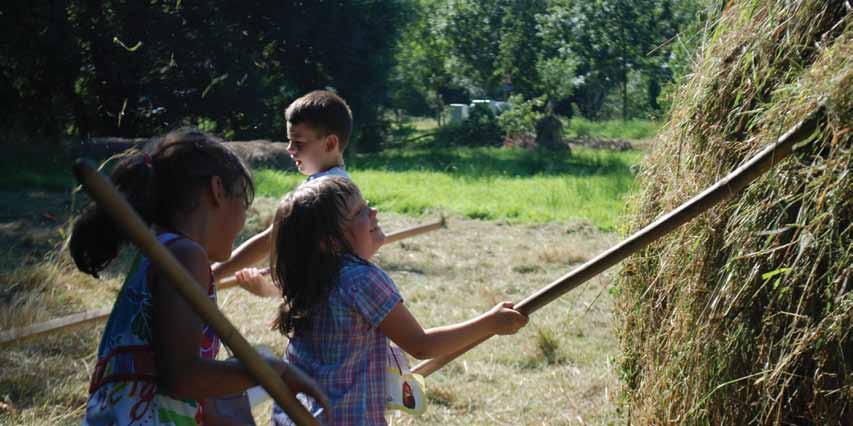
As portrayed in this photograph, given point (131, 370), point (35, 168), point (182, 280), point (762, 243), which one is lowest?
point (35, 168)

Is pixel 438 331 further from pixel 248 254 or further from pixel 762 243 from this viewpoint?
pixel 248 254

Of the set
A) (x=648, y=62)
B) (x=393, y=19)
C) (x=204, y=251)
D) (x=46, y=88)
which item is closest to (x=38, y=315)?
(x=204, y=251)

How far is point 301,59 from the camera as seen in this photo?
2036 centimetres

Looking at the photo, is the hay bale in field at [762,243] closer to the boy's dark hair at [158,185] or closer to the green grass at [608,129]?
the boy's dark hair at [158,185]

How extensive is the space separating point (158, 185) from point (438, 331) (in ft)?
3.13

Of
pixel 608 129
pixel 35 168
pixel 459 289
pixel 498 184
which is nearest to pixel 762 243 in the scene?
pixel 459 289

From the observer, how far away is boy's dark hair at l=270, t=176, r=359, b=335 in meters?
2.77

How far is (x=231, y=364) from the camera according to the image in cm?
219

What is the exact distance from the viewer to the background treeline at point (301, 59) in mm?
15477

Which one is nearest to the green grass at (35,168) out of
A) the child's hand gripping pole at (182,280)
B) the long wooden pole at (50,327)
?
the long wooden pole at (50,327)

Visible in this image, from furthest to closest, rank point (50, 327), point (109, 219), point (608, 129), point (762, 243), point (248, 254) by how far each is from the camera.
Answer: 1. point (608, 129)
2. point (50, 327)
3. point (248, 254)
4. point (762, 243)
5. point (109, 219)

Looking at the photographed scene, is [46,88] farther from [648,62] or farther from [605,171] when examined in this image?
[648,62]

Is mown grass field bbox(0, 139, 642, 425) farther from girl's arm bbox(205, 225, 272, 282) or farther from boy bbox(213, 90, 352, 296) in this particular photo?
boy bbox(213, 90, 352, 296)

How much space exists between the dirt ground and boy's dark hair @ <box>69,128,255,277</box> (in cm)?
190
